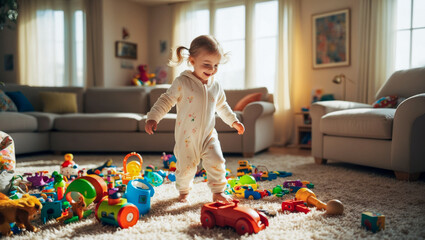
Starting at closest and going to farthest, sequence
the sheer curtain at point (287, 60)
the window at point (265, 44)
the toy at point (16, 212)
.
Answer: the toy at point (16, 212) < the sheer curtain at point (287, 60) < the window at point (265, 44)

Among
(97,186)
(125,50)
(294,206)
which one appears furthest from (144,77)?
(294,206)

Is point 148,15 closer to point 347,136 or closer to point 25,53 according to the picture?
point 25,53

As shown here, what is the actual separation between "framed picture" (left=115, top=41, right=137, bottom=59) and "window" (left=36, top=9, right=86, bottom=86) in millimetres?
664

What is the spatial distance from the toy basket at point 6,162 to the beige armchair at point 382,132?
2581mm

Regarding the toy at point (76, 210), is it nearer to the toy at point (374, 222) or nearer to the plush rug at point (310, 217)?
the plush rug at point (310, 217)

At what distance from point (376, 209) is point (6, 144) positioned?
7.47ft

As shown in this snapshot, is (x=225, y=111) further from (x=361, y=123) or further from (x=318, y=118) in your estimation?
(x=318, y=118)

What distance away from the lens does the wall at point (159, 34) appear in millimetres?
6617

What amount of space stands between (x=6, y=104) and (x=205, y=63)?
137 inches

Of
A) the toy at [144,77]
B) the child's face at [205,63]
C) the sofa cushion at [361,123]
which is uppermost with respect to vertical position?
the toy at [144,77]

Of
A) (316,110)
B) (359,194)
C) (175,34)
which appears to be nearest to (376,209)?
(359,194)

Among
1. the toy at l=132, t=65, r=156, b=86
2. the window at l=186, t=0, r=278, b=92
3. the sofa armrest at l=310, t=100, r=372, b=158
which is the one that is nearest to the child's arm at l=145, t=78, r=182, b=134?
the sofa armrest at l=310, t=100, r=372, b=158

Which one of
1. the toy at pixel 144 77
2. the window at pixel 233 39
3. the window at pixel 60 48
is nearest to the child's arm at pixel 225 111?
the window at pixel 233 39

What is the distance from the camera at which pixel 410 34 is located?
4.36m
